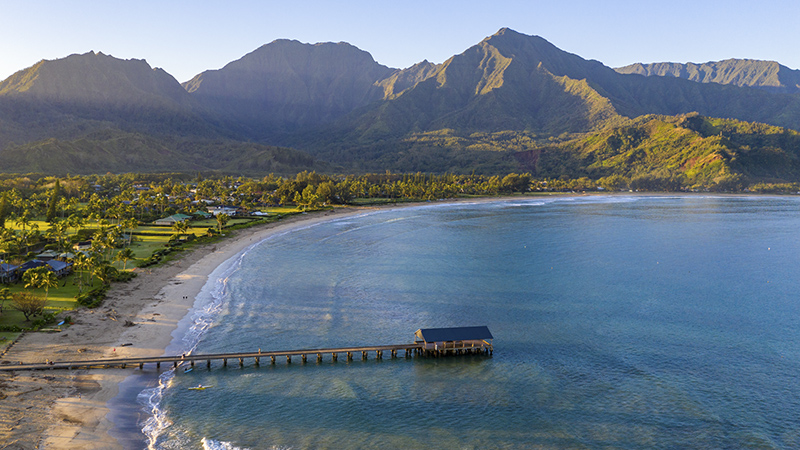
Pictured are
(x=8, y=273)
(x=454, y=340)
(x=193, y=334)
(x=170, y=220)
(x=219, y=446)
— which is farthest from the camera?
(x=170, y=220)

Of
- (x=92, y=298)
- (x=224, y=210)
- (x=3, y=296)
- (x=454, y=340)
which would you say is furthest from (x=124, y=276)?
(x=224, y=210)

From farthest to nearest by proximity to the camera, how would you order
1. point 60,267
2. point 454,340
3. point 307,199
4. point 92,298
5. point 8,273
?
point 307,199 → point 60,267 → point 8,273 → point 92,298 → point 454,340

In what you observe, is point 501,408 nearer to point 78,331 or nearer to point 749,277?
point 78,331

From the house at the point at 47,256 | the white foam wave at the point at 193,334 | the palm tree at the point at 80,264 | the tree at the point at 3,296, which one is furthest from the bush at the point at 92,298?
the house at the point at 47,256

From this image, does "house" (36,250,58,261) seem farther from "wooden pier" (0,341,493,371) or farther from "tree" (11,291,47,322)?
"wooden pier" (0,341,493,371)

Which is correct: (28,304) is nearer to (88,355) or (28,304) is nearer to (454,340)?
(88,355)

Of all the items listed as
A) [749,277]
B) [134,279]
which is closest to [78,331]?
[134,279]
